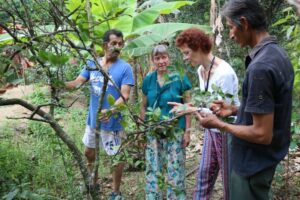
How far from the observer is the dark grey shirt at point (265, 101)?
6.08ft

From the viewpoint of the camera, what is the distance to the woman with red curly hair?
2.96 m

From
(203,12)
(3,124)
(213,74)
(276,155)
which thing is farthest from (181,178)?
(203,12)

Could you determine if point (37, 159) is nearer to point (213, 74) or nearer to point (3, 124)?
point (3, 124)

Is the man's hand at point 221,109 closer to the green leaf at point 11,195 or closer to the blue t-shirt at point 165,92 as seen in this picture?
the blue t-shirt at point 165,92

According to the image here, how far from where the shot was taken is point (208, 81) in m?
3.03

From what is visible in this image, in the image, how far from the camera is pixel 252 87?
1870 mm

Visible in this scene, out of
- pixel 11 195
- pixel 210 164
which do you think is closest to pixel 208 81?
pixel 210 164

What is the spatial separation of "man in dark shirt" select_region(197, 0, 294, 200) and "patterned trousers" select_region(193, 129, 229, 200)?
77cm

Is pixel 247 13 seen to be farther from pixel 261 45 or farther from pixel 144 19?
pixel 144 19

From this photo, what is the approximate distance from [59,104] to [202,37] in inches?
59.8

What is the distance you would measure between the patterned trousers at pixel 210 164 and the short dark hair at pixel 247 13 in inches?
44.1

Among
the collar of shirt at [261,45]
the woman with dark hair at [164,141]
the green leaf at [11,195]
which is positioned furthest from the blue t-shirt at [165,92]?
the green leaf at [11,195]

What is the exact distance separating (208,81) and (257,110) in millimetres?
1181

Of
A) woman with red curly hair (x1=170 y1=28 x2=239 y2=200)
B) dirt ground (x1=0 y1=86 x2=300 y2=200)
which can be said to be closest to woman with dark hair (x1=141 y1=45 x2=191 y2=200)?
woman with red curly hair (x1=170 y1=28 x2=239 y2=200)
